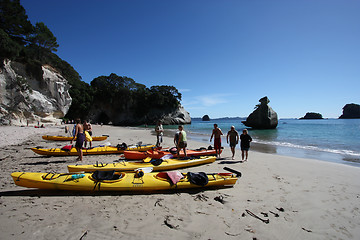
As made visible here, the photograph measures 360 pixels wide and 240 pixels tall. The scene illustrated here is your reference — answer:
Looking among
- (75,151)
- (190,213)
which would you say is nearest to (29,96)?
(75,151)

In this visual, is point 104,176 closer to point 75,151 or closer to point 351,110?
point 75,151

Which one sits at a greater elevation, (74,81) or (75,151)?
(74,81)

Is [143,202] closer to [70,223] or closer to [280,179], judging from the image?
[70,223]

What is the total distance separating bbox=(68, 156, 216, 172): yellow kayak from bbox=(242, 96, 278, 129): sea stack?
28488 mm

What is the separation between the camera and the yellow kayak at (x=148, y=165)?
186 inches

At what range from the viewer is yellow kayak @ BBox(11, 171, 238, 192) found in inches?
133

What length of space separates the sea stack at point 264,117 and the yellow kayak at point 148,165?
2849 cm

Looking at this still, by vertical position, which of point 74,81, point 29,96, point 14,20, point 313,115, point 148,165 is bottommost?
point 148,165

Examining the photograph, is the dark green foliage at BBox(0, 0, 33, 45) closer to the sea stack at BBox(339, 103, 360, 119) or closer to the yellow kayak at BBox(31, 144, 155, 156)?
the yellow kayak at BBox(31, 144, 155, 156)

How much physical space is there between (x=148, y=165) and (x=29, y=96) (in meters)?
23.6

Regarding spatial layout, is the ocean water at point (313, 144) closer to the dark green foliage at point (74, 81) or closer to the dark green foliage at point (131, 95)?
the dark green foliage at point (74, 81)

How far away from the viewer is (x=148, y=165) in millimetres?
5473

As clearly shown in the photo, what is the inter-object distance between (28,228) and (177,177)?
2766 millimetres

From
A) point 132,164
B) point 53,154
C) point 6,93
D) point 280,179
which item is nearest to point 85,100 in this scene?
point 6,93
